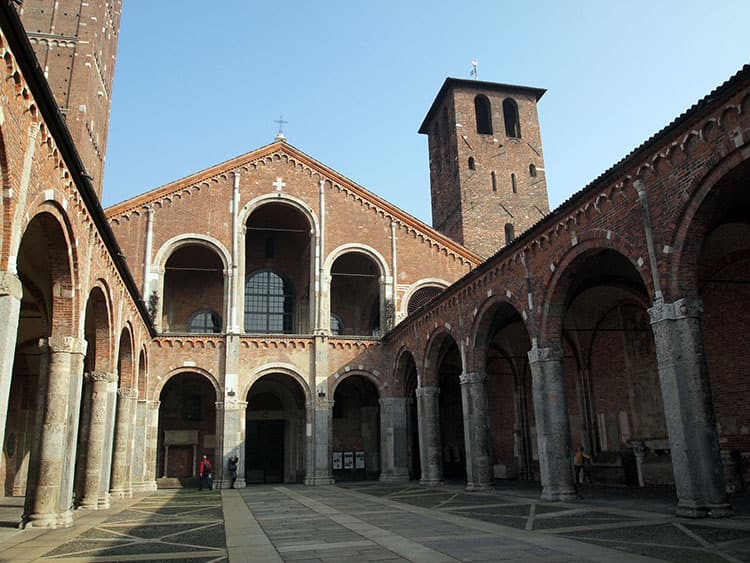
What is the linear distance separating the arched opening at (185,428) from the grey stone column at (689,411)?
2229cm

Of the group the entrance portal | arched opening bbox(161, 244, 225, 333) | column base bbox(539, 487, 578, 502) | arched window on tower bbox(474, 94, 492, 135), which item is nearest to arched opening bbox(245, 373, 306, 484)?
the entrance portal

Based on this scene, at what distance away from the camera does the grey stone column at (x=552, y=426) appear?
15203 mm

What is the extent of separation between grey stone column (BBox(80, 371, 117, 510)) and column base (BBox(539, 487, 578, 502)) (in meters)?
11.3

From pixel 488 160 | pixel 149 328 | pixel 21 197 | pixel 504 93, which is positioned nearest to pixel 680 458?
pixel 21 197

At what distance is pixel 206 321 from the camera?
32.0 metres

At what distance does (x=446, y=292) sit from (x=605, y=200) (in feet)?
29.6

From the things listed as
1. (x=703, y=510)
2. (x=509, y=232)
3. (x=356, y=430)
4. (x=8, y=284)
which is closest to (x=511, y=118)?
(x=509, y=232)

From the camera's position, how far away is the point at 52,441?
1259cm

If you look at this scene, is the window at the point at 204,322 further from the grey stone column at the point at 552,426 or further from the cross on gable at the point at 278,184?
the grey stone column at the point at 552,426

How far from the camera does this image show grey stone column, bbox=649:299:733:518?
10.7 meters

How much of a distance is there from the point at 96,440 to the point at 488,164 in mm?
28448

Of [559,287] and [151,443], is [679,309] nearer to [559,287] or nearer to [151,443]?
[559,287]

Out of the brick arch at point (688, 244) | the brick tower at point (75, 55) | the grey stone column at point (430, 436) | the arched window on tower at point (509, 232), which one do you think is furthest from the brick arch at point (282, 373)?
the brick arch at point (688, 244)

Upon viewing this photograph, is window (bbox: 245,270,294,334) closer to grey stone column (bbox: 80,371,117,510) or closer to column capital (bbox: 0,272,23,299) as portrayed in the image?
grey stone column (bbox: 80,371,117,510)
